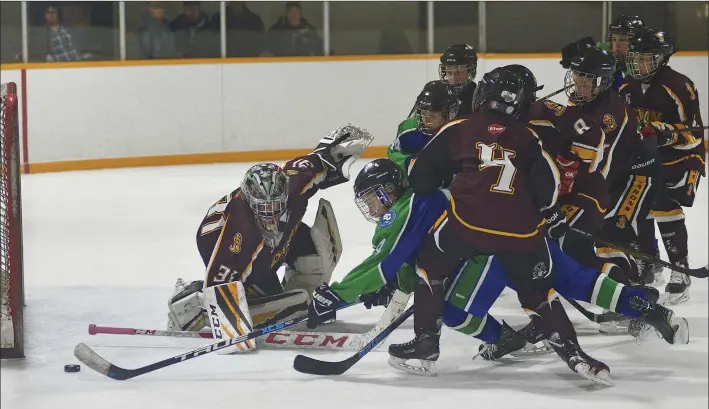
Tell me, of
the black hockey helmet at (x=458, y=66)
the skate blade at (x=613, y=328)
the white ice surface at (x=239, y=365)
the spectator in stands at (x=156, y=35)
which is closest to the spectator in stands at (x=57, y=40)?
the spectator in stands at (x=156, y=35)

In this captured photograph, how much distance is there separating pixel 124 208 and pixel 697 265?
341 cm

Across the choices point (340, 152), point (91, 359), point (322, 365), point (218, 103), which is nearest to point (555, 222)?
point (322, 365)

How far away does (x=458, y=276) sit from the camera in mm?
4160

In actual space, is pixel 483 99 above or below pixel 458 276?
above

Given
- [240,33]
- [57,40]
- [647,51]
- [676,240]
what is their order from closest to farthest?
[647,51], [676,240], [57,40], [240,33]

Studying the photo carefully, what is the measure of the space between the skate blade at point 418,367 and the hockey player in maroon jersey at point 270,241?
520 mm

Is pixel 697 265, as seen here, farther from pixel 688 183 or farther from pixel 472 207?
pixel 472 207

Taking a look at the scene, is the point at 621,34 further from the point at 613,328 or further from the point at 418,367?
the point at 418,367

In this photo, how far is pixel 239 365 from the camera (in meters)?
4.29

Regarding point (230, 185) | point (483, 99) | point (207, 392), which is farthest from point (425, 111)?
point (230, 185)

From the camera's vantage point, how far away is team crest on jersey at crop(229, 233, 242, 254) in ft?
14.5

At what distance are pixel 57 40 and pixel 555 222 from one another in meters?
5.83

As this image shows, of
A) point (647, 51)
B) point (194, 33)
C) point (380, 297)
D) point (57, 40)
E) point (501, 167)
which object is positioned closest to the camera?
point (501, 167)

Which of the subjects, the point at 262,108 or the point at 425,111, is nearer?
the point at 425,111
